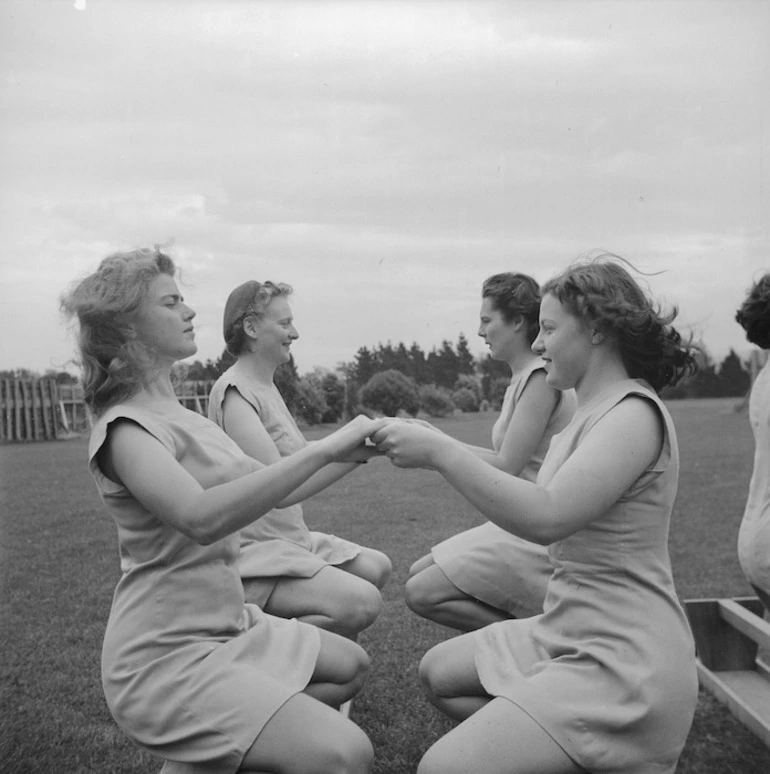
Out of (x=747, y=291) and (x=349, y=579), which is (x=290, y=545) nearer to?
(x=349, y=579)

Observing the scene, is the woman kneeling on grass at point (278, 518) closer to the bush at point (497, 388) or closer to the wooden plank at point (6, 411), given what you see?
the bush at point (497, 388)

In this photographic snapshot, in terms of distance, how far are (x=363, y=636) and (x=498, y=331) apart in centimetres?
276

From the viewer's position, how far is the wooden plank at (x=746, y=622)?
4.11m

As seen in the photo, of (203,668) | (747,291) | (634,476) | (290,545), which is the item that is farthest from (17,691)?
(747,291)

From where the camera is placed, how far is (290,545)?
3.91 metres

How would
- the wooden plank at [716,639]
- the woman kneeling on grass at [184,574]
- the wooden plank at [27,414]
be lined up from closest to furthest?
1. the woman kneeling on grass at [184,574]
2. the wooden plank at [716,639]
3. the wooden plank at [27,414]

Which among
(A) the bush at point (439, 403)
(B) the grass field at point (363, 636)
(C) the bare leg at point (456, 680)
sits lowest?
(B) the grass field at point (363, 636)

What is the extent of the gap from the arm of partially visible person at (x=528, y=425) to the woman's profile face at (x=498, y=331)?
0.23 metres

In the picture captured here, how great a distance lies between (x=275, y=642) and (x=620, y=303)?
1.49 m

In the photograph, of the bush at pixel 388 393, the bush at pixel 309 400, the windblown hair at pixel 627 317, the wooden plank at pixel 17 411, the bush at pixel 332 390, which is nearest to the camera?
the windblown hair at pixel 627 317

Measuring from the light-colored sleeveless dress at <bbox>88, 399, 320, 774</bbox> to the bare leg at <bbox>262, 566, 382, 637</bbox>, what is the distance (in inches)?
35.6

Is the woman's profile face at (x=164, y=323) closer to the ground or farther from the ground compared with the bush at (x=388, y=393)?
farther from the ground

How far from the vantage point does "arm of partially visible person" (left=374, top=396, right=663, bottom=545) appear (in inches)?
92.5

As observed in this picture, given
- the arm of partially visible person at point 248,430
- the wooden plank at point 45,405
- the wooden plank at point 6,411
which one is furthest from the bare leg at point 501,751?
the wooden plank at point 45,405
